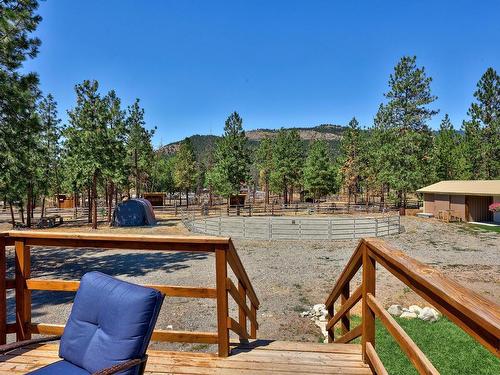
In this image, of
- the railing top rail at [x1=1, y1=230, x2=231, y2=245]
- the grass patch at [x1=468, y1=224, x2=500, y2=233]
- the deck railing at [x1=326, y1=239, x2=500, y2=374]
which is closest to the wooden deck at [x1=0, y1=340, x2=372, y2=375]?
the deck railing at [x1=326, y1=239, x2=500, y2=374]

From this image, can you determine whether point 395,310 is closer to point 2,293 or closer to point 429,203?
point 2,293

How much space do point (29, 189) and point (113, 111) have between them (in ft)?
25.3

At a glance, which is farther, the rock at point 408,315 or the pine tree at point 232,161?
the pine tree at point 232,161

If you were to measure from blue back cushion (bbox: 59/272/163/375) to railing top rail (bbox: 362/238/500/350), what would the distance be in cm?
168

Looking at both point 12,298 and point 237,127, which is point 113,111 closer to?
point 237,127

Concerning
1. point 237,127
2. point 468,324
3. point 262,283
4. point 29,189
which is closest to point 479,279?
point 262,283

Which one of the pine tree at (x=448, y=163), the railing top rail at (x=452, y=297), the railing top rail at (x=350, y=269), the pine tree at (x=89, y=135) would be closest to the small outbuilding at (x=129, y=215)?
the pine tree at (x=89, y=135)

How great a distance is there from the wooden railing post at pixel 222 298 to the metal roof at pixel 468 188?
29.2 meters

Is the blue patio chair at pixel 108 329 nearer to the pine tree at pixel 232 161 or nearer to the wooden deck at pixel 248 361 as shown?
the wooden deck at pixel 248 361

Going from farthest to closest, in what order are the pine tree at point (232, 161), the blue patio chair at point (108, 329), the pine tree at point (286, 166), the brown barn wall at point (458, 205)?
1. the pine tree at point (286, 166)
2. the pine tree at point (232, 161)
3. the brown barn wall at point (458, 205)
4. the blue patio chair at point (108, 329)

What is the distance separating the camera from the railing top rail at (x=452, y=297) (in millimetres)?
1246

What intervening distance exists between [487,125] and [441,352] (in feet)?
131

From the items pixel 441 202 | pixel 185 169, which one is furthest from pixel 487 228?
pixel 185 169

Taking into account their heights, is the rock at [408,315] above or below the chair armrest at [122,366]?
below
